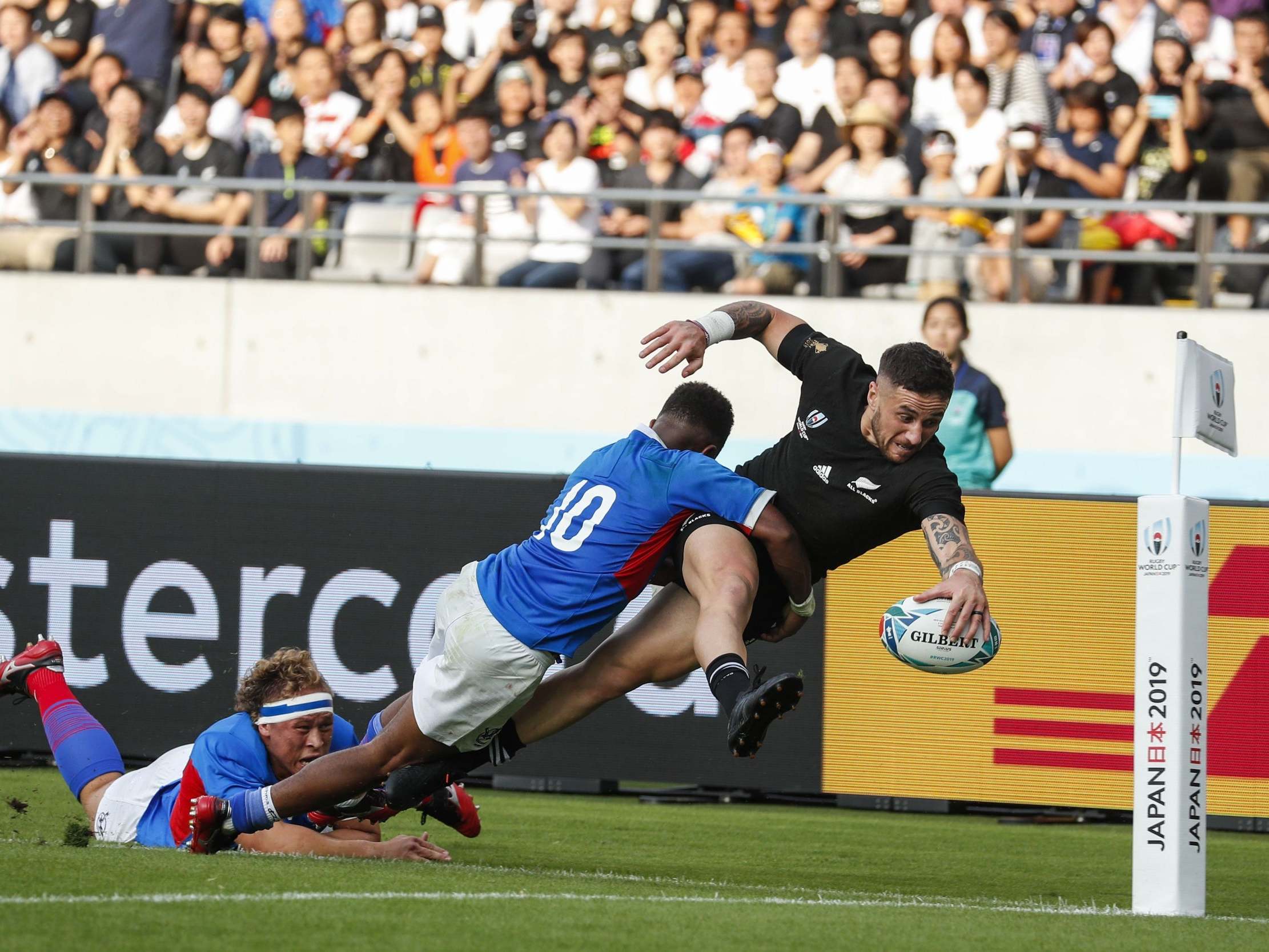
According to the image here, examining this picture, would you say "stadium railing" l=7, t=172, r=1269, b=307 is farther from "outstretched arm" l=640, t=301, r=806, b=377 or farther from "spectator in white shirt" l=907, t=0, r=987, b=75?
"outstretched arm" l=640, t=301, r=806, b=377

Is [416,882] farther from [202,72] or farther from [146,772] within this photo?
[202,72]

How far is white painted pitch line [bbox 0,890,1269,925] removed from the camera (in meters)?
5.41

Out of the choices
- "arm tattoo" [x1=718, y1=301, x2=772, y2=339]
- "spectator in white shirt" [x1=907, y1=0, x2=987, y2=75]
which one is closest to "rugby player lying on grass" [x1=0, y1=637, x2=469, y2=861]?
"arm tattoo" [x1=718, y1=301, x2=772, y2=339]

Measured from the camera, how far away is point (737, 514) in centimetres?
675

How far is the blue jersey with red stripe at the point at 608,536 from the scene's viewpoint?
675 centimetres

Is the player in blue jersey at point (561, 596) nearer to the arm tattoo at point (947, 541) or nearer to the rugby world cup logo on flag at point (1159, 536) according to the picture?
the arm tattoo at point (947, 541)

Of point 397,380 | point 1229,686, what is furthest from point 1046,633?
point 397,380

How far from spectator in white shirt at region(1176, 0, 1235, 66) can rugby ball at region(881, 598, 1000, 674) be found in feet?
31.3

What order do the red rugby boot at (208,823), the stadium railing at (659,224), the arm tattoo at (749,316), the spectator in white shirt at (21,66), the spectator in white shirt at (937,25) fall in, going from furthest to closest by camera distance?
1. the spectator in white shirt at (21,66)
2. the spectator in white shirt at (937,25)
3. the stadium railing at (659,224)
4. the arm tattoo at (749,316)
5. the red rugby boot at (208,823)

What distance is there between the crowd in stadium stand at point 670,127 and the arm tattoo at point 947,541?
21.8 ft

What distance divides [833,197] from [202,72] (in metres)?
6.35

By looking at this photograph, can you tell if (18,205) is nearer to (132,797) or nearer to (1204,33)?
(132,797)

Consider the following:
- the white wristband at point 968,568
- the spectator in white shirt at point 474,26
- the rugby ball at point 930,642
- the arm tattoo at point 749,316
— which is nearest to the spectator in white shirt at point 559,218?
the spectator in white shirt at point 474,26

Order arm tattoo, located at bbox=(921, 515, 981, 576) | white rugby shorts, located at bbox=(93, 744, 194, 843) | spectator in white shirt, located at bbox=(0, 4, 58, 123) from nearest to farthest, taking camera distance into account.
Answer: arm tattoo, located at bbox=(921, 515, 981, 576), white rugby shorts, located at bbox=(93, 744, 194, 843), spectator in white shirt, located at bbox=(0, 4, 58, 123)
